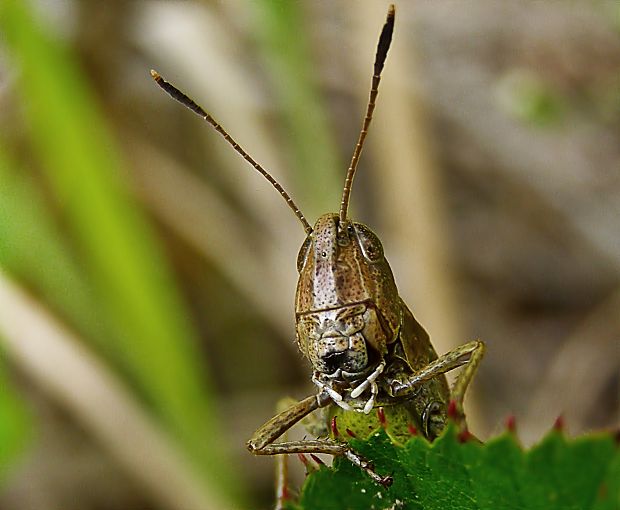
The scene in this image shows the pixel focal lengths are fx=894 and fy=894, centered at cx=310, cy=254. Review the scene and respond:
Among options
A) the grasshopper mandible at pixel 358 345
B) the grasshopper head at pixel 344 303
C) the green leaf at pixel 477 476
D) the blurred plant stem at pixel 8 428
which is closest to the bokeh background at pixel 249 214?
the blurred plant stem at pixel 8 428

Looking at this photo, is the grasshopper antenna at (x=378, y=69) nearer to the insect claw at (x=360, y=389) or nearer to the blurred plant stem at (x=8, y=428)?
the insect claw at (x=360, y=389)

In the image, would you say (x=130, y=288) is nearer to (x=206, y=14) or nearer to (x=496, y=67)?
(x=206, y=14)

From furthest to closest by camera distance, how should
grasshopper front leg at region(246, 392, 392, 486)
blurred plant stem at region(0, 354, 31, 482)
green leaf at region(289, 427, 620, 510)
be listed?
blurred plant stem at region(0, 354, 31, 482), grasshopper front leg at region(246, 392, 392, 486), green leaf at region(289, 427, 620, 510)

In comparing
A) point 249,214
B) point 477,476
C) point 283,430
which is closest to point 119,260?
point 249,214

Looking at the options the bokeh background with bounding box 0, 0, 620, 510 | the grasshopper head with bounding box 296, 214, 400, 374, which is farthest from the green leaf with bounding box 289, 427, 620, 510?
the bokeh background with bounding box 0, 0, 620, 510

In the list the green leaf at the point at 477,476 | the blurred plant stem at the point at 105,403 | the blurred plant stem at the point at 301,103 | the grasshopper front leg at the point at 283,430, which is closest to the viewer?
the green leaf at the point at 477,476

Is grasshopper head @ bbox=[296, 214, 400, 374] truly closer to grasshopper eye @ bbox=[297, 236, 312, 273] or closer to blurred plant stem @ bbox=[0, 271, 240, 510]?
grasshopper eye @ bbox=[297, 236, 312, 273]

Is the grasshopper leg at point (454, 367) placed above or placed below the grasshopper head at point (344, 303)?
below
